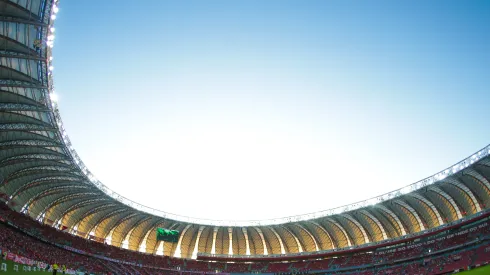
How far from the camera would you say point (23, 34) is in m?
28.6

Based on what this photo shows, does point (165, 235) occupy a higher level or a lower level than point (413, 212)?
lower

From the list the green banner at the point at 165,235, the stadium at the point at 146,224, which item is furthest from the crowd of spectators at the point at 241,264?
the green banner at the point at 165,235

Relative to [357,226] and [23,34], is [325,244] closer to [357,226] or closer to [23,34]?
[357,226]

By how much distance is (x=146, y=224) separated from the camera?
7688 cm

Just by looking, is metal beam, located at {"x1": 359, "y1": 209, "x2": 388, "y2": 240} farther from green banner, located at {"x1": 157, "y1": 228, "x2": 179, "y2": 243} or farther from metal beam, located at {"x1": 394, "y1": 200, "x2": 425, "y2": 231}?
green banner, located at {"x1": 157, "y1": 228, "x2": 179, "y2": 243}

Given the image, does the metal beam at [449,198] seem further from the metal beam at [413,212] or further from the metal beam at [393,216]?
the metal beam at [393,216]

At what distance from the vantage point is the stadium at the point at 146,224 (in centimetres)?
3361

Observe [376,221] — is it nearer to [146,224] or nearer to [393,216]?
[393,216]

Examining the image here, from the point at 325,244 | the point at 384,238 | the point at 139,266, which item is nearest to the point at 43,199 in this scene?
the point at 139,266

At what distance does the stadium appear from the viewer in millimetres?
33609

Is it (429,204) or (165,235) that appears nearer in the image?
(429,204)

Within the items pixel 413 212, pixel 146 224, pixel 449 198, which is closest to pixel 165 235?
pixel 146 224

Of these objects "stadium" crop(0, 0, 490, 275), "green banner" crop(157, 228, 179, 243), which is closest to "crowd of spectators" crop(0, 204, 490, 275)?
"stadium" crop(0, 0, 490, 275)

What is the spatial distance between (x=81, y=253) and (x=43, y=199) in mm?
11932
